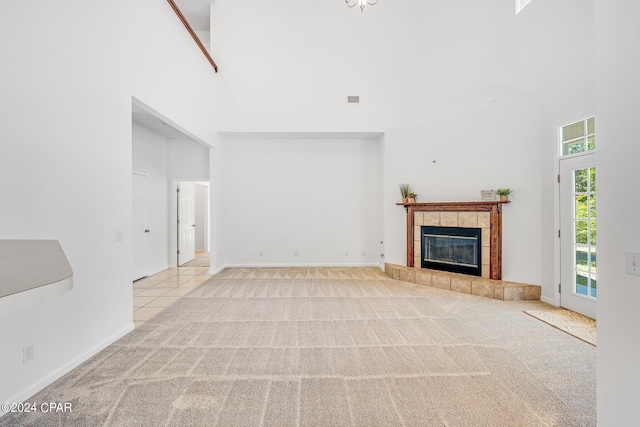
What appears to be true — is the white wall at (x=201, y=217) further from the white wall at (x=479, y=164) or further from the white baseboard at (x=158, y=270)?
the white wall at (x=479, y=164)

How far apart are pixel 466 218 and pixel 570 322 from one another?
192 cm

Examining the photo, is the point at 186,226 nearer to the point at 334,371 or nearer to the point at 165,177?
the point at 165,177

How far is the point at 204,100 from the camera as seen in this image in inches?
203

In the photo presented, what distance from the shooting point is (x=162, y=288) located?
4.81m

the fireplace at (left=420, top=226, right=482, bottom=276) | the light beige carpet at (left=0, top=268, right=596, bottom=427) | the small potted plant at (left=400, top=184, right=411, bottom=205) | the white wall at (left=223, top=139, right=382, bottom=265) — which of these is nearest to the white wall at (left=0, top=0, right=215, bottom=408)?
the light beige carpet at (left=0, top=268, right=596, bottom=427)

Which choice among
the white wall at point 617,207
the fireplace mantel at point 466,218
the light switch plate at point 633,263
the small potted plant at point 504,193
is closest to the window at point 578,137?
the small potted plant at point 504,193

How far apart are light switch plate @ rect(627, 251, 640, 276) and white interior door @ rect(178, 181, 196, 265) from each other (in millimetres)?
7016

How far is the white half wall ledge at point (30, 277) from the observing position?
595 mm

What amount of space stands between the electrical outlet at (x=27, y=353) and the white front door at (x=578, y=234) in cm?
529

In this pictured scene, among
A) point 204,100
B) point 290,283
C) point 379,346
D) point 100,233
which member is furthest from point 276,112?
point 379,346

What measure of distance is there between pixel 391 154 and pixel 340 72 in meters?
1.97

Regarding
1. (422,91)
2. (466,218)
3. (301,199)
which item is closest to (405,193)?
(466,218)

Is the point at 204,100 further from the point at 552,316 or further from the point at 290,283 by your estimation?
the point at 552,316

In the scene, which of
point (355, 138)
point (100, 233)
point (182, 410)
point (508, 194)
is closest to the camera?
point (182, 410)
